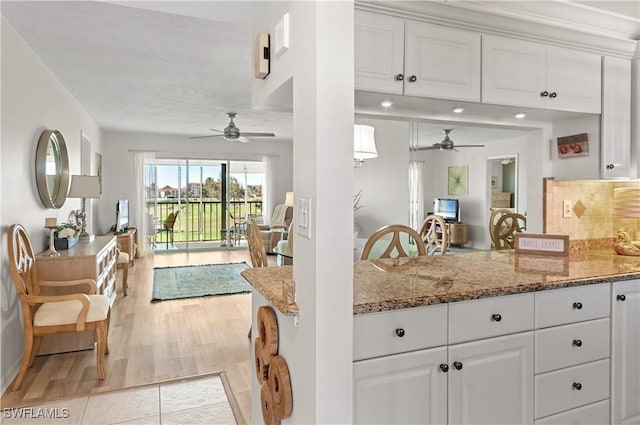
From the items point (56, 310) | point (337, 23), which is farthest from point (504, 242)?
point (56, 310)

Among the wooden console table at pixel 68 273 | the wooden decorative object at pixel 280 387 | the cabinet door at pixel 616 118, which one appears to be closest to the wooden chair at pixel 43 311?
the wooden console table at pixel 68 273

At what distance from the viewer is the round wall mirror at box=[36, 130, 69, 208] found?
365cm

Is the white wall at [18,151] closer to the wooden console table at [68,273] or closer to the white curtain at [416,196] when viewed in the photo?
the wooden console table at [68,273]

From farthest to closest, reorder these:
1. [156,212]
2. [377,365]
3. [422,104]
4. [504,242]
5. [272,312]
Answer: [156,212], [504,242], [422,104], [272,312], [377,365]

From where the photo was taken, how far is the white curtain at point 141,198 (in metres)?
8.51

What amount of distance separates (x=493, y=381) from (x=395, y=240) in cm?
110

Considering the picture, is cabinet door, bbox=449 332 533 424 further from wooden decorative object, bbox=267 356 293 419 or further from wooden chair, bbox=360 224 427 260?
wooden chair, bbox=360 224 427 260

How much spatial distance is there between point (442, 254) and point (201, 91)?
12.1 ft

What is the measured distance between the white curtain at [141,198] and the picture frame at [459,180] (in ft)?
24.2

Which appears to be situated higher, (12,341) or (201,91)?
(201,91)

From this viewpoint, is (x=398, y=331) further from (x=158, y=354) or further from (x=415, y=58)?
(x=158, y=354)

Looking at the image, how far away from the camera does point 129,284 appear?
593 centimetres

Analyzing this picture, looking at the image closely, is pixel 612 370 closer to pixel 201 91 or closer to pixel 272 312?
pixel 272 312

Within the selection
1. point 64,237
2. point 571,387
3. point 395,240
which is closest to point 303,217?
point 395,240
